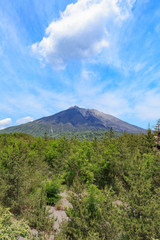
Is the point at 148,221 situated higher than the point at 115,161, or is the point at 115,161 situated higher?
the point at 115,161

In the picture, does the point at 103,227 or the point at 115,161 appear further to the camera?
the point at 115,161

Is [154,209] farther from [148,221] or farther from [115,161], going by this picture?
[115,161]

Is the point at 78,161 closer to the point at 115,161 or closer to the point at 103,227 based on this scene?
the point at 115,161

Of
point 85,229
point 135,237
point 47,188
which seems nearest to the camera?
point 135,237

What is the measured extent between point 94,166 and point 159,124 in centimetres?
4059

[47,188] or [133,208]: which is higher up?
[133,208]

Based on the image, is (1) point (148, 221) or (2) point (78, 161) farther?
(2) point (78, 161)

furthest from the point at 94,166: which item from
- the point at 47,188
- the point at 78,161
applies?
the point at 47,188

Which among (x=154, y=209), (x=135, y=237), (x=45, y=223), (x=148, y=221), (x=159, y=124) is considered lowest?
(x=45, y=223)

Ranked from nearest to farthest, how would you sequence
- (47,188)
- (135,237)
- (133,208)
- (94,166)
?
(135,237) → (133,208) → (47,188) → (94,166)

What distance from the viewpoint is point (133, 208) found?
8.04 metres

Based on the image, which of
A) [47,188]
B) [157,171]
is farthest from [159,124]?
[47,188]

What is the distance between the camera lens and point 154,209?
751 centimetres

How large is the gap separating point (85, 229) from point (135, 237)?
312cm
